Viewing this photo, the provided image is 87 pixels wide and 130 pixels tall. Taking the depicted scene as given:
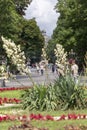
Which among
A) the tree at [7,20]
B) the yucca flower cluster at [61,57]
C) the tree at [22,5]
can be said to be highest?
the tree at [22,5]

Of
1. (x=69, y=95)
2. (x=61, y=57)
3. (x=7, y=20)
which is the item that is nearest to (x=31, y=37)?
(x=7, y=20)

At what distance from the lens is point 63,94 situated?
17.9 m

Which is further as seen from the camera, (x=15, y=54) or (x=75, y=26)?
(x=75, y=26)

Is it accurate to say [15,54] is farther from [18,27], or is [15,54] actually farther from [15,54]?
[18,27]

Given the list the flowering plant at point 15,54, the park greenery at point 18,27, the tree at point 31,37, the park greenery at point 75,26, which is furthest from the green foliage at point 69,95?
the tree at point 31,37

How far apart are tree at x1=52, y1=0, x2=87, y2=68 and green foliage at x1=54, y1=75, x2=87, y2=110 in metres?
37.5

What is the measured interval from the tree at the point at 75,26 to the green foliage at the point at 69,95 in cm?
3750

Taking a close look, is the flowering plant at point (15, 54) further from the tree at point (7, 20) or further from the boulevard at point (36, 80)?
the tree at point (7, 20)

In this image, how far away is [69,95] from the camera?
17875mm

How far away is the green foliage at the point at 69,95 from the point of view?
58.3 ft

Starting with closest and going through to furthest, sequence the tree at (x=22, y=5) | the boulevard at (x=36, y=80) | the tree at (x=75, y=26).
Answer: the boulevard at (x=36, y=80) < the tree at (x=75, y=26) < the tree at (x=22, y=5)

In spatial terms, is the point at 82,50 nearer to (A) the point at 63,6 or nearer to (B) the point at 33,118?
(A) the point at 63,6

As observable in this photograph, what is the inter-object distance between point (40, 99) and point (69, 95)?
0.96 metres

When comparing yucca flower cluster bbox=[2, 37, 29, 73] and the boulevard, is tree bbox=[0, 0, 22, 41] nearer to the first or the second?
the boulevard
